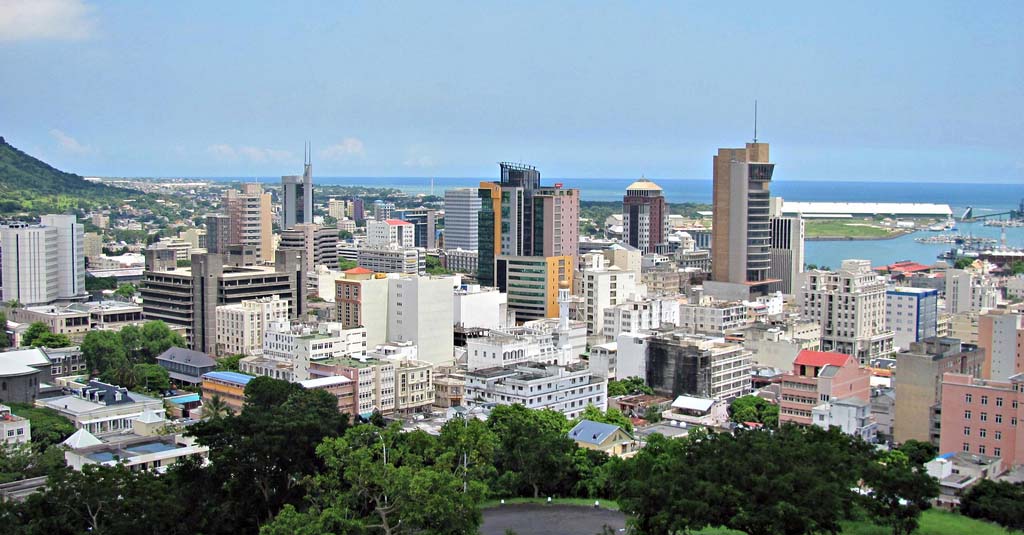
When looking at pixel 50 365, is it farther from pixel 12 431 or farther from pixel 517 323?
pixel 517 323

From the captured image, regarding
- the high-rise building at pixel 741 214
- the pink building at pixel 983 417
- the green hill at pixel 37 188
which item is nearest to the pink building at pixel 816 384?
the pink building at pixel 983 417

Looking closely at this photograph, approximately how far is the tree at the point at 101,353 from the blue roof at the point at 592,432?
572 inches

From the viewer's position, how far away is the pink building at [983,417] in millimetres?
19984

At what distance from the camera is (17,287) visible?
1719 inches

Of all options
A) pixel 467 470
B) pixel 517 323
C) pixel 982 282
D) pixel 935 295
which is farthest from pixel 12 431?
pixel 982 282

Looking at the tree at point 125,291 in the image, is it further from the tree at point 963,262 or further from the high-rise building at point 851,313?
the tree at point 963,262

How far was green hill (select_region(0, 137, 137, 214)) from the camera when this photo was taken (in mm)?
75312

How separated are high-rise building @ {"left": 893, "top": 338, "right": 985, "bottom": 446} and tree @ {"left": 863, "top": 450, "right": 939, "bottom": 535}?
22.7ft

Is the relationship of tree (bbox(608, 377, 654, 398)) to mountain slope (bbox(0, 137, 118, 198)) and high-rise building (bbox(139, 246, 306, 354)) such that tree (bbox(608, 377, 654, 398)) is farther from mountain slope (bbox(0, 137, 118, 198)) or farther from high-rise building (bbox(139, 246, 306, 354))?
mountain slope (bbox(0, 137, 118, 198))

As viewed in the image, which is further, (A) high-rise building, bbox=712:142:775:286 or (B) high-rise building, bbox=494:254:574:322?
(A) high-rise building, bbox=712:142:775:286

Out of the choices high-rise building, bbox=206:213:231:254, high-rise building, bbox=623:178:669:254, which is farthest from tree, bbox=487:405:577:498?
high-rise building, bbox=206:213:231:254

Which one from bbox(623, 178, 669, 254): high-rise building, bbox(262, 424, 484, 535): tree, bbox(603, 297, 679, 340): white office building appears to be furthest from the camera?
bbox(623, 178, 669, 254): high-rise building

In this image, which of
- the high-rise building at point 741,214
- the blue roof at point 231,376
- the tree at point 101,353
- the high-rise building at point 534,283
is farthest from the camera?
the high-rise building at point 741,214

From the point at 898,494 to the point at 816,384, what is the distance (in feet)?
27.2
